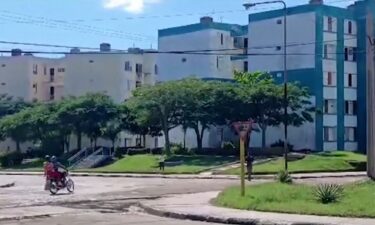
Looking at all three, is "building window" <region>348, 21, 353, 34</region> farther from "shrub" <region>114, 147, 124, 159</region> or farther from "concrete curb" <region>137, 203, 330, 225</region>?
"concrete curb" <region>137, 203, 330, 225</region>

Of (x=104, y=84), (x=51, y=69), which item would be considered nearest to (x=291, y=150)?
(x=104, y=84)

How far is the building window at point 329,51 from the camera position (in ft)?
253

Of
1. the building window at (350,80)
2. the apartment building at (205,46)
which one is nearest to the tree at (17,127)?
the apartment building at (205,46)

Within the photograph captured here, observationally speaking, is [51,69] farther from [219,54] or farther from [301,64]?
[301,64]

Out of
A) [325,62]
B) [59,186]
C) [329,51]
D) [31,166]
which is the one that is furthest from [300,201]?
[31,166]

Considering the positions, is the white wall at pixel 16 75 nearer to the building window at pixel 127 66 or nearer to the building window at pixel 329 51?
the building window at pixel 127 66

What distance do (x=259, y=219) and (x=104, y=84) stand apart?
88159 mm

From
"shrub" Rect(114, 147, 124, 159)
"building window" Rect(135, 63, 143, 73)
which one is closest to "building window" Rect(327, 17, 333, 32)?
"shrub" Rect(114, 147, 124, 159)

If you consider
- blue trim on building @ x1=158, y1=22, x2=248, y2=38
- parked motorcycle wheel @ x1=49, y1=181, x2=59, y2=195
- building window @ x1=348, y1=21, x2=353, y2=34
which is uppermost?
blue trim on building @ x1=158, y1=22, x2=248, y2=38

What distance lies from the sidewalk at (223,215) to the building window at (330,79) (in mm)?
52577

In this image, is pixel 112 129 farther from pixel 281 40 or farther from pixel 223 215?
pixel 223 215

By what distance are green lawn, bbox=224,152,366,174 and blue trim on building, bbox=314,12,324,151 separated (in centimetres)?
1410

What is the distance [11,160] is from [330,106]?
34896 millimetres

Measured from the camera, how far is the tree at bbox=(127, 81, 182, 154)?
72562 mm
